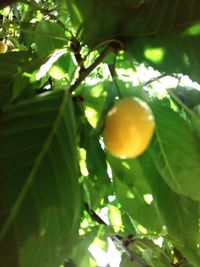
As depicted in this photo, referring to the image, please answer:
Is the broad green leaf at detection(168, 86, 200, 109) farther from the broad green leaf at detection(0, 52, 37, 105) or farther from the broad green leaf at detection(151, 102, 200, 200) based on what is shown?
the broad green leaf at detection(0, 52, 37, 105)

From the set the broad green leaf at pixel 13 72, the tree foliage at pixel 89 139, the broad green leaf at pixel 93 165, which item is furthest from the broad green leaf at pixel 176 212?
the broad green leaf at pixel 13 72

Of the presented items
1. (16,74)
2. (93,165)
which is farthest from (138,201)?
(16,74)

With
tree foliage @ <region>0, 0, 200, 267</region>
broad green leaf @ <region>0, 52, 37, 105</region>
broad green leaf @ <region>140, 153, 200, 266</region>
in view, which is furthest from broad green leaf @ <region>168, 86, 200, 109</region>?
broad green leaf @ <region>0, 52, 37, 105</region>

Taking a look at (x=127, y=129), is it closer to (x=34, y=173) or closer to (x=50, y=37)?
(x=34, y=173)

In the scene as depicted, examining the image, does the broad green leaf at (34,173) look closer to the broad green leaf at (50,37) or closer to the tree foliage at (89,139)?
the tree foliage at (89,139)

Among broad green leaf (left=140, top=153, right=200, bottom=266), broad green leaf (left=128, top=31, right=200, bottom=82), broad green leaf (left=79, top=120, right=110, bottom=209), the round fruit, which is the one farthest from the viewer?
broad green leaf (left=79, top=120, right=110, bottom=209)

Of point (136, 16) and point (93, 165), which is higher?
point (136, 16)
